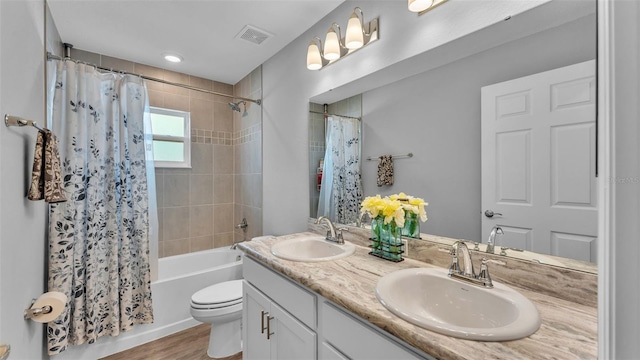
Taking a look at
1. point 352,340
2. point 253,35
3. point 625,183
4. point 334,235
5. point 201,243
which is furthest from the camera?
point 201,243

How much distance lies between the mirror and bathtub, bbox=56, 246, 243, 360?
67.4 inches

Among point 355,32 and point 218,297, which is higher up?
point 355,32

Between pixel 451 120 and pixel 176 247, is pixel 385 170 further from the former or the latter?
pixel 176 247

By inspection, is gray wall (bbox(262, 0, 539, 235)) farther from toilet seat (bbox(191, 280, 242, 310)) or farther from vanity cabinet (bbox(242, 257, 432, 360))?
vanity cabinet (bbox(242, 257, 432, 360))

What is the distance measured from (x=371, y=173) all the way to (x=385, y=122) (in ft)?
0.98

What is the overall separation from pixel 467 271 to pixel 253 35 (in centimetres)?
212

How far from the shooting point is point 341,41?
1642 millimetres

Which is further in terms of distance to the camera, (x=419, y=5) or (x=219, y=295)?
(x=219, y=295)

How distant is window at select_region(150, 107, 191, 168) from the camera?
2.70 metres

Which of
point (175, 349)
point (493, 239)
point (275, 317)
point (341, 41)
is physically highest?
point (341, 41)

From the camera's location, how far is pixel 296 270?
3.57 ft

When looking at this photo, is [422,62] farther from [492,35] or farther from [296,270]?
[296,270]

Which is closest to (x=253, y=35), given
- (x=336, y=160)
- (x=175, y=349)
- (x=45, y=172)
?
(x=336, y=160)

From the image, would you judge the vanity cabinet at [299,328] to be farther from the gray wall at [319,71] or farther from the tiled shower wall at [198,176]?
the tiled shower wall at [198,176]
